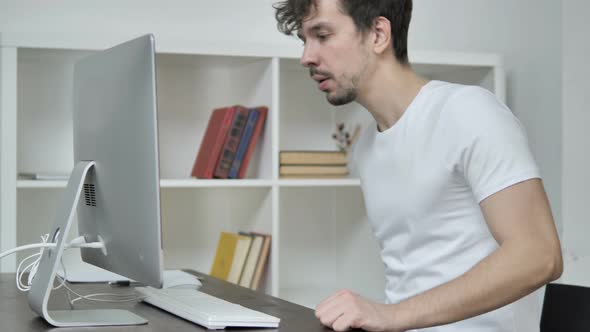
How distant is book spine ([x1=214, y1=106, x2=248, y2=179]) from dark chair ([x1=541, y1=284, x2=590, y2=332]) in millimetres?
1452

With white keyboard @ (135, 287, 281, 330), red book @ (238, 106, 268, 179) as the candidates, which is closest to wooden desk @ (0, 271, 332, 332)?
white keyboard @ (135, 287, 281, 330)

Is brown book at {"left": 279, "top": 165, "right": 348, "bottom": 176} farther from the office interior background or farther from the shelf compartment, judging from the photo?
the office interior background

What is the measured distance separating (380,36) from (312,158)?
1386 millimetres

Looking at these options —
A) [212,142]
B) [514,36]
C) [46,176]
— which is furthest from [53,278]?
[514,36]

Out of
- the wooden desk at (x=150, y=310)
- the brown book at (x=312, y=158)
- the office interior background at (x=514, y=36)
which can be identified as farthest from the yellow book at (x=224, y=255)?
the wooden desk at (x=150, y=310)

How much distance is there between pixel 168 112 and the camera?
3.36m

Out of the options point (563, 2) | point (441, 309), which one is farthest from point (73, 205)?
point (563, 2)

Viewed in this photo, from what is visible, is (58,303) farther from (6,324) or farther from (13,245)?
(13,245)

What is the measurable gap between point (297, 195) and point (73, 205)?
6.69 ft

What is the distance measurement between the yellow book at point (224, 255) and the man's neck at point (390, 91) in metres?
1.43

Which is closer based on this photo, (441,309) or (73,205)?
(441,309)

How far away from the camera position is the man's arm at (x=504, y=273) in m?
1.42

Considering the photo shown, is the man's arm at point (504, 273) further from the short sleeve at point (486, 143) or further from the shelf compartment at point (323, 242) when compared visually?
the shelf compartment at point (323, 242)

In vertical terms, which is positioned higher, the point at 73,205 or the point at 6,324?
the point at 73,205
